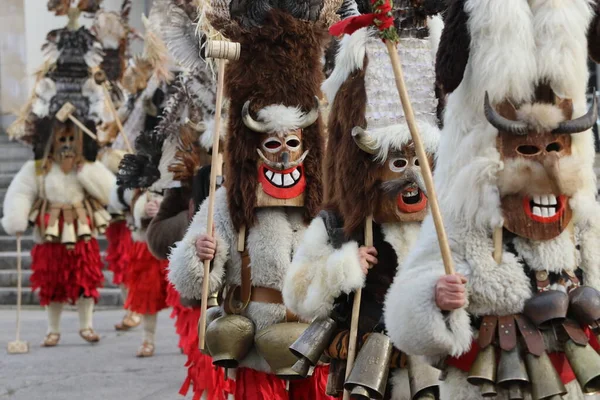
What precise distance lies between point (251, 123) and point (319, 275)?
1194 millimetres

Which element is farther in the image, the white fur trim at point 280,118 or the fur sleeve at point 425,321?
the white fur trim at point 280,118

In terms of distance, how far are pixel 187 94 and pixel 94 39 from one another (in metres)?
4.04

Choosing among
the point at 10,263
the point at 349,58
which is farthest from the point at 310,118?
the point at 10,263

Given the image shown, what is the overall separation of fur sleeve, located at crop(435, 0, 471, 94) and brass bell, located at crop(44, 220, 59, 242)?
294 inches

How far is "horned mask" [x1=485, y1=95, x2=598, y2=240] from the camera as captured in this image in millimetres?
3795

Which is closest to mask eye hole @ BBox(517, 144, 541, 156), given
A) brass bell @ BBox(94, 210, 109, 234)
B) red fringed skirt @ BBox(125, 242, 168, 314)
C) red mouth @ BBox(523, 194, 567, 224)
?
red mouth @ BBox(523, 194, 567, 224)

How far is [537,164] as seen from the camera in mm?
3809

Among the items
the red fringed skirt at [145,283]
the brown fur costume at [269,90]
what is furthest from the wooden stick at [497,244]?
the red fringed skirt at [145,283]

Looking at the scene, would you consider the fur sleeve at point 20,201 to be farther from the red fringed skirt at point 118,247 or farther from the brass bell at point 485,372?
the brass bell at point 485,372

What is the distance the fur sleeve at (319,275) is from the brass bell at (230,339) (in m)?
0.63

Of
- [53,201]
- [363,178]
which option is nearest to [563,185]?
[363,178]

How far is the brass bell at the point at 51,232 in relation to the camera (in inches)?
427

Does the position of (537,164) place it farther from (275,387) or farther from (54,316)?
(54,316)

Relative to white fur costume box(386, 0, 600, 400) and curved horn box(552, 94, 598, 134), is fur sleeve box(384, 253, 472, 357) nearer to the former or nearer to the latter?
white fur costume box(386, 0, 600, 400)
